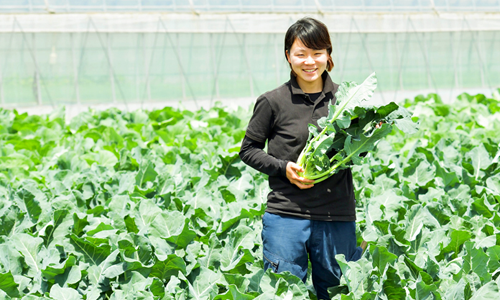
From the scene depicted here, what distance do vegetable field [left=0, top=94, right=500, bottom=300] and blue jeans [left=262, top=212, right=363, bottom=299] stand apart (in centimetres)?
8

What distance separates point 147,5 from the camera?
44.9ft

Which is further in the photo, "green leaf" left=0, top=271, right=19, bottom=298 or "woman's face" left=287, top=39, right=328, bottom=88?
"green leaf" left=0, top=271, right=19, bottom=298

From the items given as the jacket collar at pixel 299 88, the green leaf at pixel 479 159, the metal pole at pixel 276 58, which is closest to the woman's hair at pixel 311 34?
the jacket collar at pixel 299 88

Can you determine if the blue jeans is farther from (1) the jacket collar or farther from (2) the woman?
(1) the jacket collar

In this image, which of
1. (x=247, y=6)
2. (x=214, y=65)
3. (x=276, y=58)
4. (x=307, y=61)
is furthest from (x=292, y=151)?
(x=247, y=6)

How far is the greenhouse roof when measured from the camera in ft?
42.0

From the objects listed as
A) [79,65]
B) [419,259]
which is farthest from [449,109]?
[79,65]

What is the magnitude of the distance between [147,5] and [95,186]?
10047mm

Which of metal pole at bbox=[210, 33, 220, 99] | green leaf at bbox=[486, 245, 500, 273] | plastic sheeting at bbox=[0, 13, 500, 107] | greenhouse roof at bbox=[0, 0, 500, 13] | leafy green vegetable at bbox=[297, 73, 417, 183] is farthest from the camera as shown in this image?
metal pole at bbox=[210, 33, 220, 99]

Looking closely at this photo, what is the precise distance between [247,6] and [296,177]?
12.6m

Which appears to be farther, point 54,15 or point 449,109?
point 54,15

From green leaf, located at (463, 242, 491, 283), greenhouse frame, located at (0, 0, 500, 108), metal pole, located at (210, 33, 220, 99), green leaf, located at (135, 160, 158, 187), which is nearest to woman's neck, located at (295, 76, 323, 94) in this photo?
green leaf, located at (463, 242, 491, 283)

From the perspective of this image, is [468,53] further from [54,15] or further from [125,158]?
[125,158]

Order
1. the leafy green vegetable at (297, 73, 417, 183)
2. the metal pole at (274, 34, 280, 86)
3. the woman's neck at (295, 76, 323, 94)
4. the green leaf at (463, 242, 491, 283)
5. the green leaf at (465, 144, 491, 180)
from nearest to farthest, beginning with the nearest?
the leafy green vegetable at (297, 73, 417, 183) → the woman's neck at (295, 76, 323, 94) → the green leaf at (463, 242, 491, 283) → the green leaf at (465, 144, 491, 180) → the metal pole at (274, 34, 280, 86)
